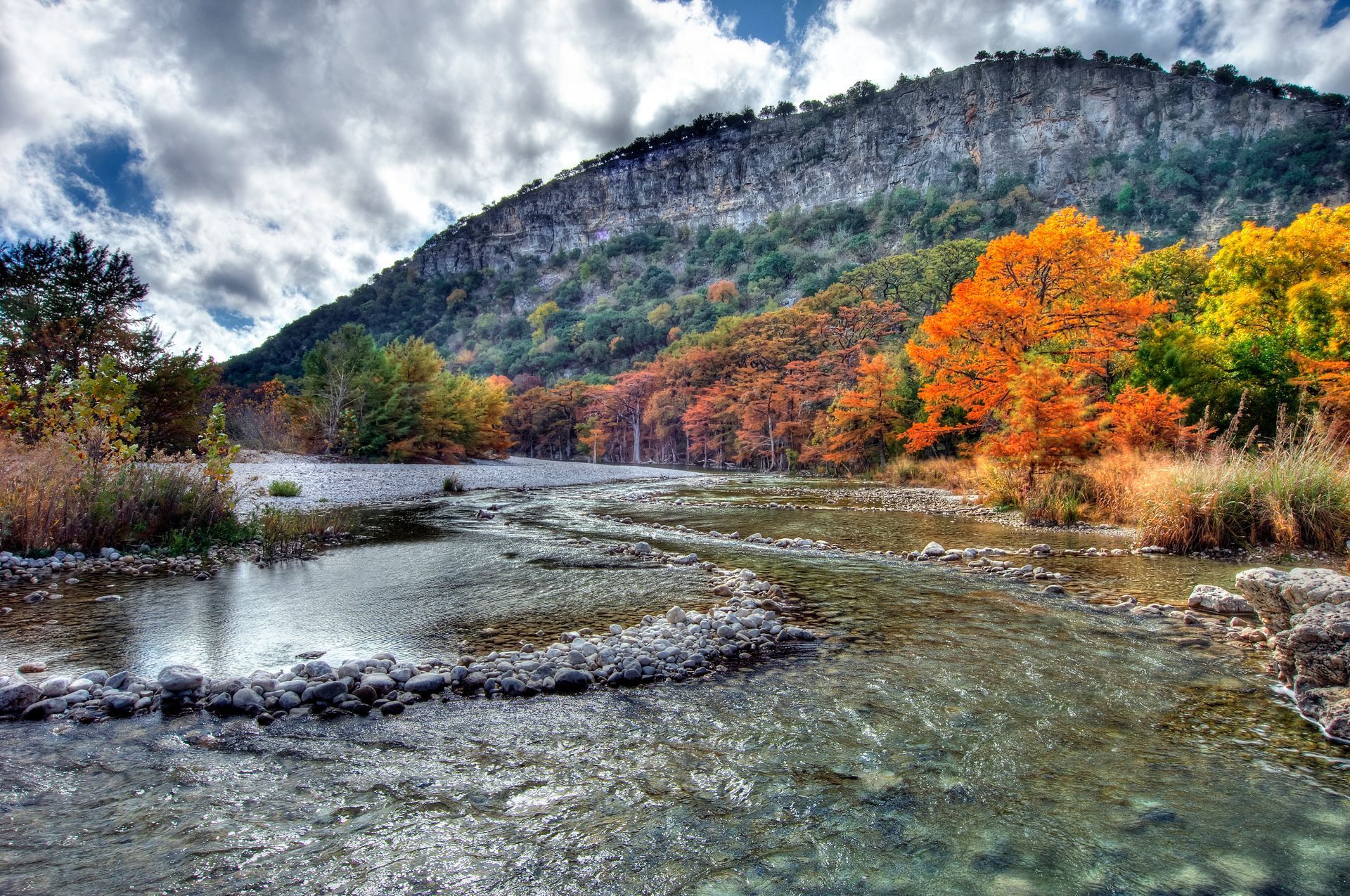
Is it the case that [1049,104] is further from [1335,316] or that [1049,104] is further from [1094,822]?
[1094,822]

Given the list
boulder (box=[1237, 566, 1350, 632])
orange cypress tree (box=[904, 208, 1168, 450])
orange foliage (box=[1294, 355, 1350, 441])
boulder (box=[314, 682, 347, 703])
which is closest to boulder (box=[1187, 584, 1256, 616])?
boulder (box=[1237, 566, 1350, 632])

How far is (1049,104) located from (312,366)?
128 meters

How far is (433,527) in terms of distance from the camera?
11.8 metres

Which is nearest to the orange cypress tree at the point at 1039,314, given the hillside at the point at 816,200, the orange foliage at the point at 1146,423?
the orange foliage at the point at 1146,423

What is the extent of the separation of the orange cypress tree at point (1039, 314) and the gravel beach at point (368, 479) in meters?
15.9

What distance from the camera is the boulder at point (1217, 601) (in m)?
5.47

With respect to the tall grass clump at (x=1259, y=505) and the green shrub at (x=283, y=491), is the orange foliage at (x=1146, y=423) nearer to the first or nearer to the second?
the tall grass clump at (x=1259, y=505)

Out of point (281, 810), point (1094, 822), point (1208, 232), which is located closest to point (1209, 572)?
point (1094, 822)

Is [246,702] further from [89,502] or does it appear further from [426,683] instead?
[89,502]

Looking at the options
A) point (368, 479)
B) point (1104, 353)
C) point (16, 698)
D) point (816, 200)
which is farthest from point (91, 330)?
point (816, 200)

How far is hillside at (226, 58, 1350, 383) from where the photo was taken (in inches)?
3342

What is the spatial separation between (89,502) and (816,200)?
13367cm

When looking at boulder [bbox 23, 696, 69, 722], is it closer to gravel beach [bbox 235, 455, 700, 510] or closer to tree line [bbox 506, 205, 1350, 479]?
gravel beach [bbox 235, 455, 700, 510]

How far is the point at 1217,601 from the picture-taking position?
5.55 metres
